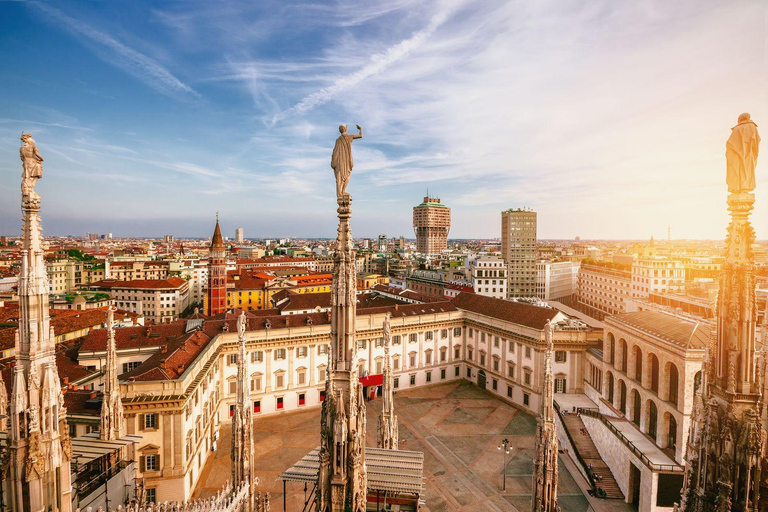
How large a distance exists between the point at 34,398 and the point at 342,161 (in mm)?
7418

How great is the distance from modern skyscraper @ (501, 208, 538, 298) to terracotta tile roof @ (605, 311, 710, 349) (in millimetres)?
83840

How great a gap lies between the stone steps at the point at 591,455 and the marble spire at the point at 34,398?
1324 inches

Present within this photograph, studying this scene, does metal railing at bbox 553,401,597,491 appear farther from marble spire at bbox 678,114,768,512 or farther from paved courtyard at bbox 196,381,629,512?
marble spire at bbox 678,114,768,512

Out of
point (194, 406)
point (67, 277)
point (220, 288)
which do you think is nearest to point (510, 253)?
point (220, 288)

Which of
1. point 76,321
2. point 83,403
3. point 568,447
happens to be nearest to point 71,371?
point 83,403

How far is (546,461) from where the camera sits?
13.7m

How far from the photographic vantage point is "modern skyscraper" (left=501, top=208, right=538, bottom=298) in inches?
4892

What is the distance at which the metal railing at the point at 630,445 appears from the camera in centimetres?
2612

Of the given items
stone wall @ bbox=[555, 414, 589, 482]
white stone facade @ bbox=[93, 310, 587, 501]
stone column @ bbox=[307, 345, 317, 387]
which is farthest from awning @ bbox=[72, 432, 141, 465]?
stone column @ bbox=[307, 345, 317, 387]

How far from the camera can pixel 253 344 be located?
42.0 meters

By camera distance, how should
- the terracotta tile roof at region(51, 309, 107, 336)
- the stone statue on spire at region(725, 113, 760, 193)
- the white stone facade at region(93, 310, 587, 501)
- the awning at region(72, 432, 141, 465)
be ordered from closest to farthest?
the stone statue on spire at region(725, 113, 760, 193)
the awning at region(72, 432, 141, 465)
the white stone facade at region(93, 310, 587, 501)
the terracotta tile roof at region(51, 309, 107, 336)

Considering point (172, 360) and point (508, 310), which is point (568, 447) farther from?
point (172, 360)

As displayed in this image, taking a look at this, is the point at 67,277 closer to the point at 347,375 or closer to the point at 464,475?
the point at 464,475

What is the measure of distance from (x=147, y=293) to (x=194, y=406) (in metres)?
74.1
